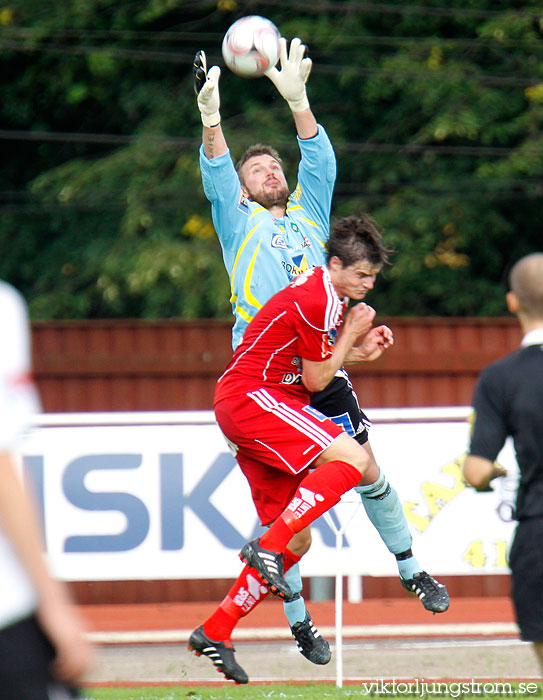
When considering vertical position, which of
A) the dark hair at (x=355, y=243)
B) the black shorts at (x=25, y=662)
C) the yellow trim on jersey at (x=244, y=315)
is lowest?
the black shorts at (x=25, y=662)

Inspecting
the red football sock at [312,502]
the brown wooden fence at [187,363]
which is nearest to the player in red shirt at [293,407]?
Answer: the red football sock at [312,502]

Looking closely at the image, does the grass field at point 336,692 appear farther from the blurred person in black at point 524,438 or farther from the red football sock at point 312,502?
the blurred person in black at point 524,438

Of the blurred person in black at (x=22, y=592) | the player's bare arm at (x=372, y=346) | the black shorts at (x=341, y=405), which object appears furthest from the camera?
the black shorts at (x=341, y=405)

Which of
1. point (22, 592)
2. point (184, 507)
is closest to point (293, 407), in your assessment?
point (22, 592)

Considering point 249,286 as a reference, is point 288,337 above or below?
below

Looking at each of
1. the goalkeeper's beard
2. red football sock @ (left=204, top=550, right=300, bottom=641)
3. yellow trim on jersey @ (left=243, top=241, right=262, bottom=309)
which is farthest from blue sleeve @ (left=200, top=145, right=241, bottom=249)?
red football sock @ (left=204, top=550, right=300, bottom=641)

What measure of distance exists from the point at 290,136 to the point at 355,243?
11.1 metres

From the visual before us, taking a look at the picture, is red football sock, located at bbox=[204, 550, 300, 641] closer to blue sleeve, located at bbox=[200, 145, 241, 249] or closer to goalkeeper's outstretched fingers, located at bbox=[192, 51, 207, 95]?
blue sleeve, located at bbox=[200, 145, 241, 249]

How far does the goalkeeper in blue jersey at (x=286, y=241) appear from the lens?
525 cm

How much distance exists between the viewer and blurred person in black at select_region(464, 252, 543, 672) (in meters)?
3.53

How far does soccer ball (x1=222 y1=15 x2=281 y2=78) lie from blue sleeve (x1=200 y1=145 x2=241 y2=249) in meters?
0.55

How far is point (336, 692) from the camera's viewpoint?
18.3ft

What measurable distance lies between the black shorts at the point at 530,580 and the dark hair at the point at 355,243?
5.94ft

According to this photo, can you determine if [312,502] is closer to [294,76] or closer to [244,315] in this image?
[244,315]
